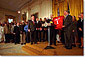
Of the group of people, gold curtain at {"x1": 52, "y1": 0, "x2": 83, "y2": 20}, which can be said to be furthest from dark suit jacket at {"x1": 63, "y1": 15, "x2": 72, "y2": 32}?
gold curtain at {"x1": 52, "y1": 0, "x2": 83, "y2": 20}

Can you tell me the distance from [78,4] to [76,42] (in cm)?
164

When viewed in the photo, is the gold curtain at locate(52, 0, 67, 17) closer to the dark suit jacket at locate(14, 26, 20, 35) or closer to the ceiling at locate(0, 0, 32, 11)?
the ceiling at locate(0, 0, 32, 11)

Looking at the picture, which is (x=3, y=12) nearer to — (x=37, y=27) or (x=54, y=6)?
(x=37, y=27)

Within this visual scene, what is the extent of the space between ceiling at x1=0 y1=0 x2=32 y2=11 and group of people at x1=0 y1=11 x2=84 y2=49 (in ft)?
2.72

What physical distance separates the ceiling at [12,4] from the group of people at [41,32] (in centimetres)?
83

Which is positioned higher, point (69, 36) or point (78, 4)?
point (78, 4)

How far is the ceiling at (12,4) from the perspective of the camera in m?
3.58

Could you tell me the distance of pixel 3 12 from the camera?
3.76 metres

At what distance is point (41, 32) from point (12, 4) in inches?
77.7

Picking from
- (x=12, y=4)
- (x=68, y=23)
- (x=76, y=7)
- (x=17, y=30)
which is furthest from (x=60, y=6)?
(x=17, y=30)

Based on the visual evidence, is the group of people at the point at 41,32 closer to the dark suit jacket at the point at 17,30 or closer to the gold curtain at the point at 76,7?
the dark suit jacket at the point at 17,30

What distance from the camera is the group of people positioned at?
2.62 meters

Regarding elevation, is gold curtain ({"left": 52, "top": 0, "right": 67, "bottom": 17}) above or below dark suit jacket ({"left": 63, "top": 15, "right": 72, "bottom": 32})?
above

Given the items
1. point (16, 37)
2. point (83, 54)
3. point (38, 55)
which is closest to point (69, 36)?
point (83, 54)
